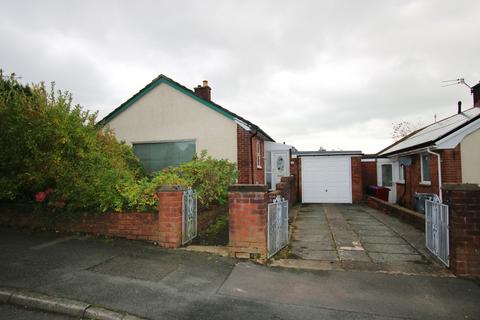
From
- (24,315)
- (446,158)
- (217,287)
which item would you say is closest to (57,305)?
(24,315)

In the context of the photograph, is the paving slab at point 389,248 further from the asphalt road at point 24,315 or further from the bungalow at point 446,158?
the asphalt road at point 24,315

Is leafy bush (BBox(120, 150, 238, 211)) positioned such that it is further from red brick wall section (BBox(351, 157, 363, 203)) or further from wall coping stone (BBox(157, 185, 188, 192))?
red brick wall section (BBox(351, 157, 363, 203))

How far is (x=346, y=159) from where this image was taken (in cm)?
1546

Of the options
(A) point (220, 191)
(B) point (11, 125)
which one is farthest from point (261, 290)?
(B) point (11, 125)

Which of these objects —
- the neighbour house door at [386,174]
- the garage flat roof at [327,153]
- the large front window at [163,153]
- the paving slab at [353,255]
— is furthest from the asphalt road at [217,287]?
the neighbour house door at [386,174]

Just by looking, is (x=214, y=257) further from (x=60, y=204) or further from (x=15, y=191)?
(x=15, y=191)

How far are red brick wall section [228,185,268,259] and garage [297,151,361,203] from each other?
11042mm

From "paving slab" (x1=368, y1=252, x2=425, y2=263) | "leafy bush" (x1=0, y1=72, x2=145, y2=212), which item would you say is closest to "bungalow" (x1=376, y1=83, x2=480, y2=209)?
"paving slab" (x1=368, y1=252, x2=425, y2=263)

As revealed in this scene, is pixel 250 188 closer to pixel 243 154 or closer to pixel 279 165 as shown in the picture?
pixel 243 154

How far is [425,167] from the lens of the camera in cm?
1261

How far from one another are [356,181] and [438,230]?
10.4 m

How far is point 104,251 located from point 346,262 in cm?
446

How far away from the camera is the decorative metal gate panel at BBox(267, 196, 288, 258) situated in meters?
5.41

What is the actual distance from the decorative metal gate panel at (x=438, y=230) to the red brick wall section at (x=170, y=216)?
479 cm
